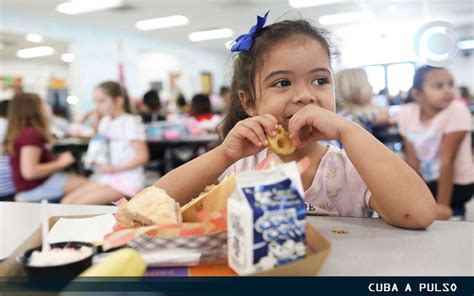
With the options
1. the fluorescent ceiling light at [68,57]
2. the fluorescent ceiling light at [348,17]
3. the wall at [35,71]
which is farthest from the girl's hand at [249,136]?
the wall at [35,71]

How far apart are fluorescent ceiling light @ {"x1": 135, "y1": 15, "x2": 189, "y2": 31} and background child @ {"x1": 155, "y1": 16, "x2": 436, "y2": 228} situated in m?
7.68

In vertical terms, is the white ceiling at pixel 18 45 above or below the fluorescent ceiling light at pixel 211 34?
below

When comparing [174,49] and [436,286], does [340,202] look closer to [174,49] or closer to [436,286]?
[436,286]

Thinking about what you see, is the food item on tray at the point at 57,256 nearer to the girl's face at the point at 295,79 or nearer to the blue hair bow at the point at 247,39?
the girl's face at the point at 295,79

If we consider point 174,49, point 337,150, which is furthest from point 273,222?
point 174,49

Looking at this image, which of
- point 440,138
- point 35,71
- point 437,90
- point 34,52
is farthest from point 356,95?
point 35,71

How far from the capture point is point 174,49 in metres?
11.8

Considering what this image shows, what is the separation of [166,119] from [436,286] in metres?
5.19

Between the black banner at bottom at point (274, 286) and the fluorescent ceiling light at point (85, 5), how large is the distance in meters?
7.23

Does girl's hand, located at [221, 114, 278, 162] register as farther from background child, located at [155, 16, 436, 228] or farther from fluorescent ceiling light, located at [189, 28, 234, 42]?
fluorescent ceiling light, located at [189, 28, 234, 42]

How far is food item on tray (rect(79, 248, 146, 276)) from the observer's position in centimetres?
48

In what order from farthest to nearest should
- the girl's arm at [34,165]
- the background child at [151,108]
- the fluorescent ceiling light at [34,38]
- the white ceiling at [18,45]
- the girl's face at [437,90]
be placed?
the white ceiling at [18,45]
the fluorescent ceiling light at [34,38]
the background child at [151,108]
the girl's arm at [34,165]
the girl's face at [437,90]

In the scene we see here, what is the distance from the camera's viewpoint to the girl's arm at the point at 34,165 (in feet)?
8.90

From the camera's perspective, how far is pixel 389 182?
78cm
